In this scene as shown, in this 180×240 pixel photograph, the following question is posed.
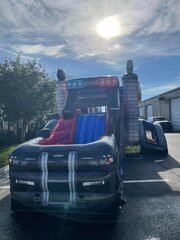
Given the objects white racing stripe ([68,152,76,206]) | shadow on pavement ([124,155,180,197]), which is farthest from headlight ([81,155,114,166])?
shadow on pavement ([124,155,180,197])

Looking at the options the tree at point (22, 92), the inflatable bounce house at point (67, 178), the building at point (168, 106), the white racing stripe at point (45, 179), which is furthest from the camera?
the building at point (168, 106)

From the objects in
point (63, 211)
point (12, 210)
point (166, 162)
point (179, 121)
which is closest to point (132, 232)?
point (63, 211)

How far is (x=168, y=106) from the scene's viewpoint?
45.8 metres

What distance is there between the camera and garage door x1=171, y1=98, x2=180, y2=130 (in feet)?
133

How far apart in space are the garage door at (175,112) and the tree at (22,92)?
72.0 ft

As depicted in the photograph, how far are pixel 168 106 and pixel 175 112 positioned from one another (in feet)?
12.7

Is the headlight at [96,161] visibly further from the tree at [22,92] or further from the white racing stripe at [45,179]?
the tree at [22,92]

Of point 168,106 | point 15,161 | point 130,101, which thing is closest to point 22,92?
point 130,101

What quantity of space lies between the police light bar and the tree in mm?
12039

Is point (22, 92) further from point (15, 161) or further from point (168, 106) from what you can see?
point (168, 106)

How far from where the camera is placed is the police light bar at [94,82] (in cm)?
884

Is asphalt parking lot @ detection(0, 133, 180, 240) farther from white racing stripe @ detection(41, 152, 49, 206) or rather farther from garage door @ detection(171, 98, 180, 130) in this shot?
garage door @ detection(171, 98, 180, 130)

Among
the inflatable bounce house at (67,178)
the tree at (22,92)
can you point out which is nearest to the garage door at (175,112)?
the tree at (22,92)

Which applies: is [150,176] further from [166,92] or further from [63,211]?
[166,92]
